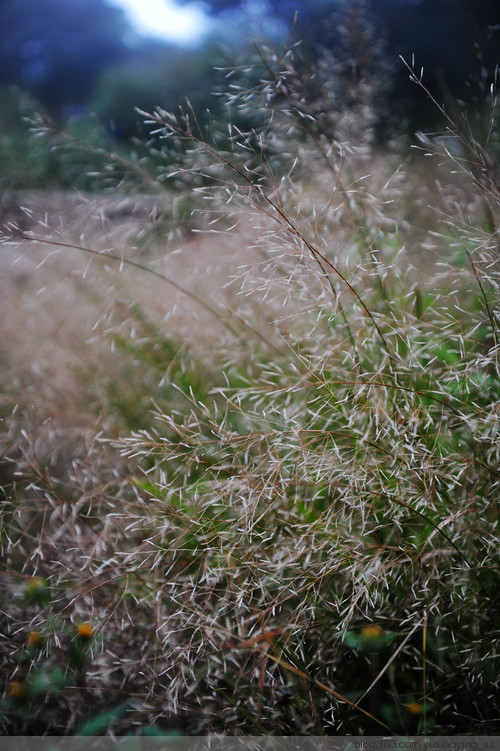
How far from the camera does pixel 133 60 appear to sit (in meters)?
2.12

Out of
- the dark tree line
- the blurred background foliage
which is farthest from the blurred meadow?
the dark tree line

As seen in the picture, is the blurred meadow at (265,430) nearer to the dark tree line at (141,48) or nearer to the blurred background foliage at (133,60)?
the blurred background foliage at (133,60)

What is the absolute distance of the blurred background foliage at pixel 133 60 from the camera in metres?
1.56

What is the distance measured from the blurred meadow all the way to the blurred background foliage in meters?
0.15

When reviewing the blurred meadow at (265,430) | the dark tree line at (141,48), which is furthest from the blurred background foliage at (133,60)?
the blurred meadow at (265,430)

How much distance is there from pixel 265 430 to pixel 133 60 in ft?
6.99

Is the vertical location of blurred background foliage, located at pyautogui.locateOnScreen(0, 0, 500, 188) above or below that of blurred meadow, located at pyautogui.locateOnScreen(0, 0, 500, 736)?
above

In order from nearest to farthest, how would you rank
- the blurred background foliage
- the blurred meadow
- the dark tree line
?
the blurred meadow, the blurred background foliage, the dark tree line

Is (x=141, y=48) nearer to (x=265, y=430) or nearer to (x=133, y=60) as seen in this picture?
(x=133, y=60)

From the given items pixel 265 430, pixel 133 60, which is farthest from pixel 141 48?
pixel 265 430

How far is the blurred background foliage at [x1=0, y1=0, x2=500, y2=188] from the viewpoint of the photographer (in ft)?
5.11

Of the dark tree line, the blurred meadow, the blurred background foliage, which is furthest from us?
the dark tree line

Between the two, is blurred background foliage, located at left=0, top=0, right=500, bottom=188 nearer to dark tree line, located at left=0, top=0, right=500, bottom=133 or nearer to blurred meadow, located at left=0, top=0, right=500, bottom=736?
dark tree line, located at left=0, top=0, right=500, bottom=133

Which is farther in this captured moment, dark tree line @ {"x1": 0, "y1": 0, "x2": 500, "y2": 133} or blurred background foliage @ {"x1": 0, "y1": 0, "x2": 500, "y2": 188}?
dark tree line @ {"x1": 0, "y1": 0, "x2": 500, "y2": 133}
